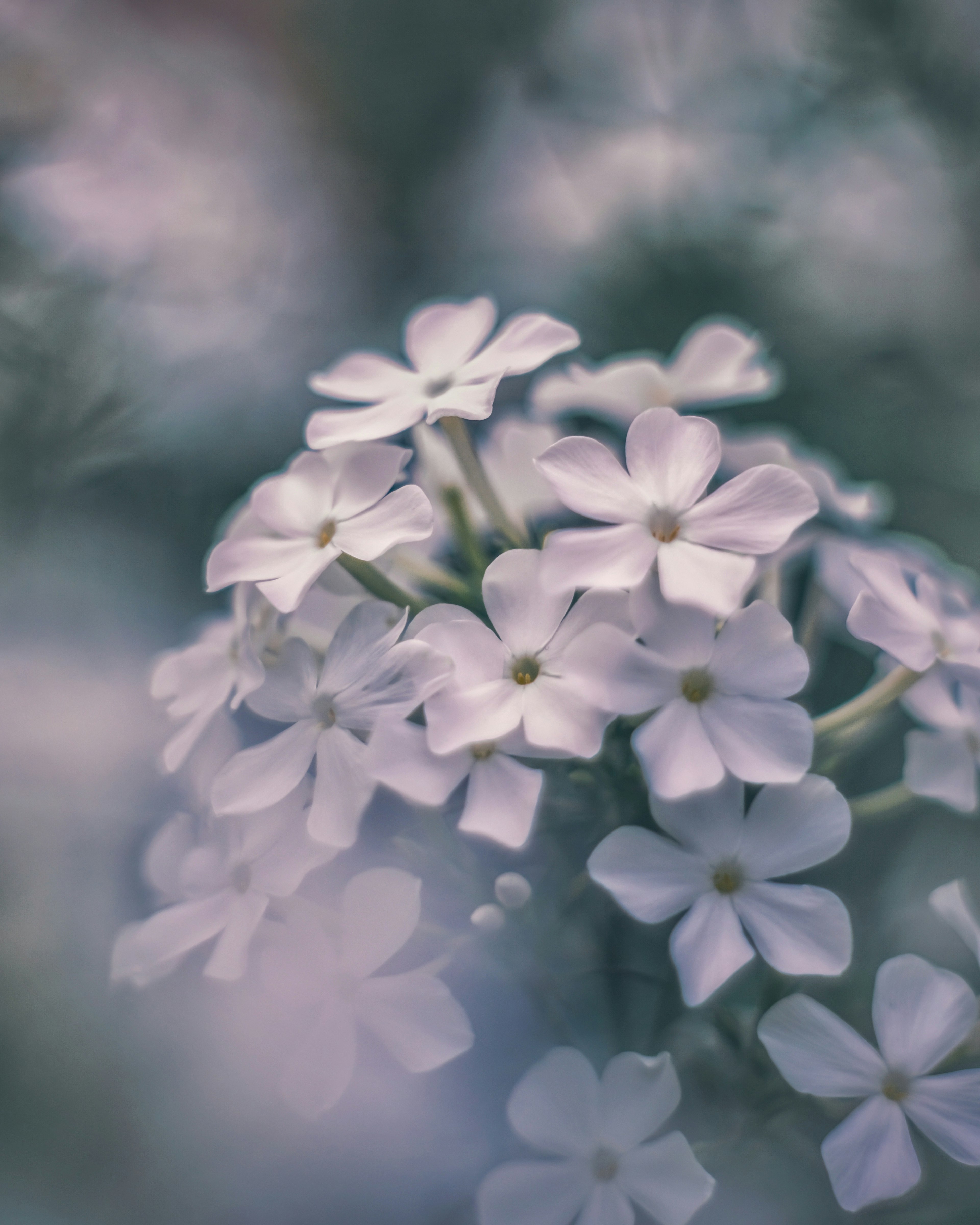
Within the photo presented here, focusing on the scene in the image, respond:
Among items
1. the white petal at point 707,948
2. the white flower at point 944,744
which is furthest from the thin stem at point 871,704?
the white petal at point 707,948

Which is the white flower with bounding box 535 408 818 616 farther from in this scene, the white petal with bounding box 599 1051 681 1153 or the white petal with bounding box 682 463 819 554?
the white petal with bounding box 599 1051 681 1153

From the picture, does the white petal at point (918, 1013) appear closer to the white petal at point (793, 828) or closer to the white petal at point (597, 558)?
the white petal at point (793, 828)

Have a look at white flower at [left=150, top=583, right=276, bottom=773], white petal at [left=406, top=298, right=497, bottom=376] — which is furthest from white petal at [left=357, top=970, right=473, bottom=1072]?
white petal at [left=406, top=298, right=497, bottom=376]

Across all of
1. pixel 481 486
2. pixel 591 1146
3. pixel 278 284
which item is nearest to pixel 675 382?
pixel 481 486

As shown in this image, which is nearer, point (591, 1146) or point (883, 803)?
point (591, 1146)

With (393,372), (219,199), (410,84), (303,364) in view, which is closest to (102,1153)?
(393,372)

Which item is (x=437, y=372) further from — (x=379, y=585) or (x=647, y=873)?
(x=647, y=873)
